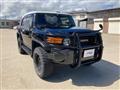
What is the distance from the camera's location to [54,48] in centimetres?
468

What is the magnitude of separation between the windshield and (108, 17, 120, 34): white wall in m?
23.6

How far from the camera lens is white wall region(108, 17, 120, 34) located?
28.7m

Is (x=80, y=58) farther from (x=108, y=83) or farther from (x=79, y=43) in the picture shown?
(x=108, y=83)

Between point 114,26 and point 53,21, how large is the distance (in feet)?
82.4

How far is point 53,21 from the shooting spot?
624cm

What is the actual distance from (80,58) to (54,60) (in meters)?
0.67

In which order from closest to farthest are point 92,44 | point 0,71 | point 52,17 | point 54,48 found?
point 54,48 < point 92,44 < point 0,71 < point 52,17

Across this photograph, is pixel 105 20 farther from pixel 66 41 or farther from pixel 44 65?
pixel 44 65

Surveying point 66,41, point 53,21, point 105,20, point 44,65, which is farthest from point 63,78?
point 105,20

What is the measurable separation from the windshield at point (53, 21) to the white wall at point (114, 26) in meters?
23.6

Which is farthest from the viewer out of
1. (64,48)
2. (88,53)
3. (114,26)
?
(114,26)

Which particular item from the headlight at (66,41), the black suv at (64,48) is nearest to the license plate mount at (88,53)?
the black suv at (64,48)

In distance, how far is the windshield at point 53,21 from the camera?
5.98 metres

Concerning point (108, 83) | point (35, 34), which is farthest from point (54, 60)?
point (108, 83)
